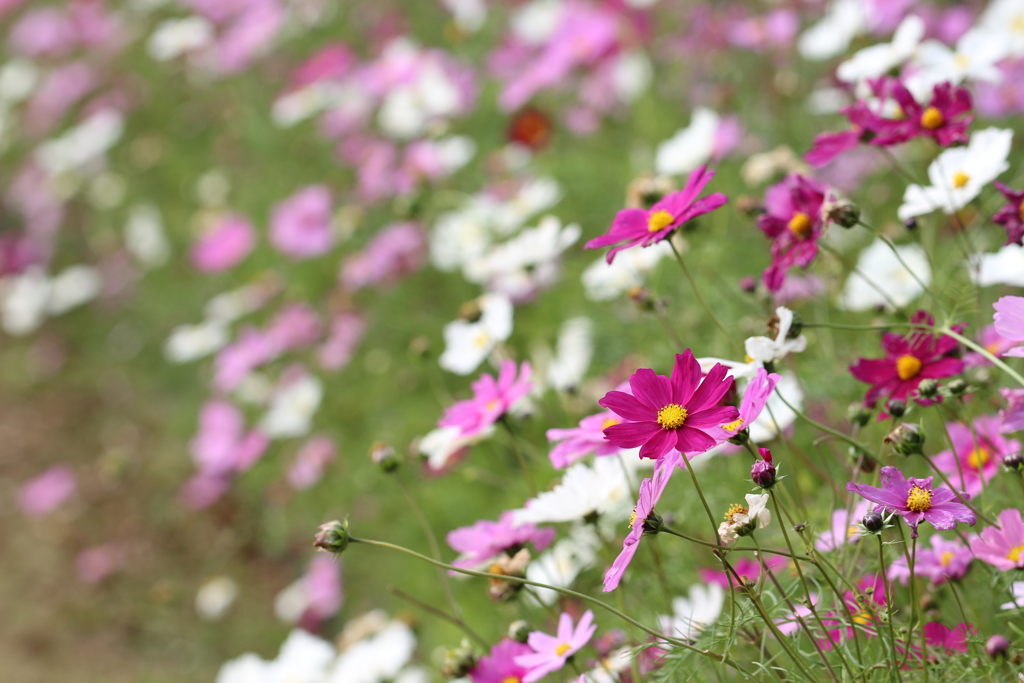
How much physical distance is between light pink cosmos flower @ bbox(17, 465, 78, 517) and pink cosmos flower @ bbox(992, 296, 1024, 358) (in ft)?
9.87

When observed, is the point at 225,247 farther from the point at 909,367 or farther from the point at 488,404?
the point at 909,367

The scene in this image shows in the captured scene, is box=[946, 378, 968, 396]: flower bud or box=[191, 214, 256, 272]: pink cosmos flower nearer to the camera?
box=[946, 378, 968, 396]: flower bud

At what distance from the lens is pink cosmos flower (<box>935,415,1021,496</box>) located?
35.7 inches

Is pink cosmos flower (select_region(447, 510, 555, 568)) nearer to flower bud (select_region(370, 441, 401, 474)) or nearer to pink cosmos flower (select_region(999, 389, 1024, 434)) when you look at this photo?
flower bud (select_region(370, 441, 401, 474))

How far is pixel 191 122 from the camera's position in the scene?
395 centimetres

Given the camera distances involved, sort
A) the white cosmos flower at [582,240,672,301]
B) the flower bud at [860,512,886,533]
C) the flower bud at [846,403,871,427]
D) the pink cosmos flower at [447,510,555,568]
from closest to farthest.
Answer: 1. the flower bud at [860,512,886,533]
2. the flower bud at [846,403,871,427]
3. the pink cosmos flower at [447,510,555,568]
4. the white cosmos flower at [582,240,672,301]

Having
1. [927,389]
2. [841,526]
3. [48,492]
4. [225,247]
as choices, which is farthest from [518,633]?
[48,492]

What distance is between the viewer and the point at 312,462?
2211 millimetres

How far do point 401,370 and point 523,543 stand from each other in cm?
143

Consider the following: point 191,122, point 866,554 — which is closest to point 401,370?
point 866,554

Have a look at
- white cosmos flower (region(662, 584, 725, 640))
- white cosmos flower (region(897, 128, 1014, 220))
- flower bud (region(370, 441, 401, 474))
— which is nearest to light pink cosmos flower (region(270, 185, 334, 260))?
flower bud (region(370, 441, 401, 474))

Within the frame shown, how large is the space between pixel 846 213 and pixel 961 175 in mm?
231

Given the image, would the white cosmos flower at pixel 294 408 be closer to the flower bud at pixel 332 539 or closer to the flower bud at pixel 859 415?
the flower bud at pixel 332 539

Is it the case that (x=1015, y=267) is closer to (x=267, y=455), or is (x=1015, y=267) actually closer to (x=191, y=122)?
(x=267, y=455)
